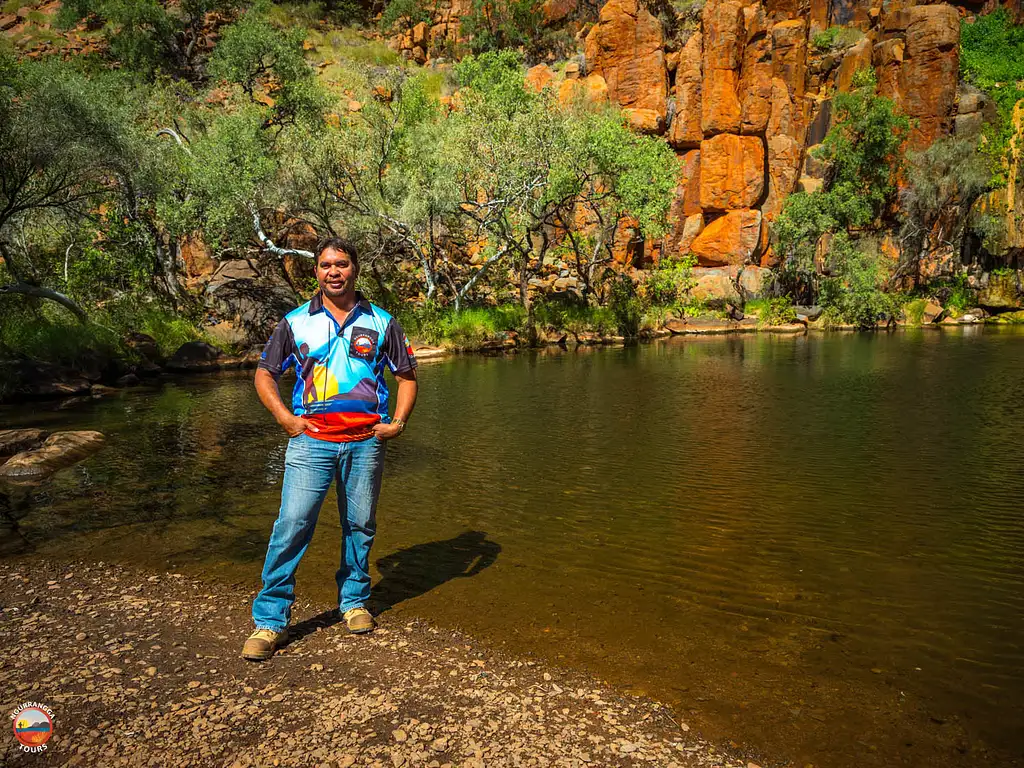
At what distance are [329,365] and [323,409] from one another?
0.28 meters

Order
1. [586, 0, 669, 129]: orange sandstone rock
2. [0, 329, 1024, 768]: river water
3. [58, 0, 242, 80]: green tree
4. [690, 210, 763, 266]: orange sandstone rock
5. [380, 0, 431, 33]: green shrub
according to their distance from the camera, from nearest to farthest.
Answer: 1. [0, 329, 1024, 768]: river water
2. [690, 210, 763, 266]: orange sandstone rock
3. [586, 0, 669, 129]: orange sandstone rock
4. [58, 0, 242, 80]: green tree
5. [380, 0, 431, 33]: green shrub

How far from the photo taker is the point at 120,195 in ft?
84.6

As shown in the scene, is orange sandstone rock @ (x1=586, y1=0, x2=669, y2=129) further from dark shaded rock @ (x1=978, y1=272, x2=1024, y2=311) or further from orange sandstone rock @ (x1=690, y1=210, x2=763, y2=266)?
dark shaded rock @ (x1=978, y1=272, x2=1024, y2=311)

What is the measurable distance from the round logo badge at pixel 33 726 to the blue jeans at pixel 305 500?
112 cm

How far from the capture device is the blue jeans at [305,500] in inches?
159

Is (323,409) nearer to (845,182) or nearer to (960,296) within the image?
(845,182)

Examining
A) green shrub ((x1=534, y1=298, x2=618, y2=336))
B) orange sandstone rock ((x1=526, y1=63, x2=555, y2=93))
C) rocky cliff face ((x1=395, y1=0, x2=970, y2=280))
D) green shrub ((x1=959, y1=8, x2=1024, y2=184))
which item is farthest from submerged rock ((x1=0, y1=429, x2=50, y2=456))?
green shrub ((x1=959, y1=8, x2=1024, y2=184))

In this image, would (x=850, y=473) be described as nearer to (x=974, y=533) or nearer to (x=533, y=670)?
(x=974, y=533)

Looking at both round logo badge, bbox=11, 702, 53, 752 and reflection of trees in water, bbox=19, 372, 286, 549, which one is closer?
round logo badge, bbox=11, 702, 53, 752

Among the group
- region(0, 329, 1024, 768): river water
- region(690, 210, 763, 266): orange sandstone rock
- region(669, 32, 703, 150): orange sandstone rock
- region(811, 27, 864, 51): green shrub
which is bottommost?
region(0, 329, 1024, 768): river water

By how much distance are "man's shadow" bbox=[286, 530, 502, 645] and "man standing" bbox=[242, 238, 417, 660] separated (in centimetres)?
37

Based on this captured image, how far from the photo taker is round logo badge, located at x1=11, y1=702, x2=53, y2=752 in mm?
2961

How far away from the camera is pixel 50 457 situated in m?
→ 9.64

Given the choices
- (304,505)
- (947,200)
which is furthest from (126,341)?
(947,200)
